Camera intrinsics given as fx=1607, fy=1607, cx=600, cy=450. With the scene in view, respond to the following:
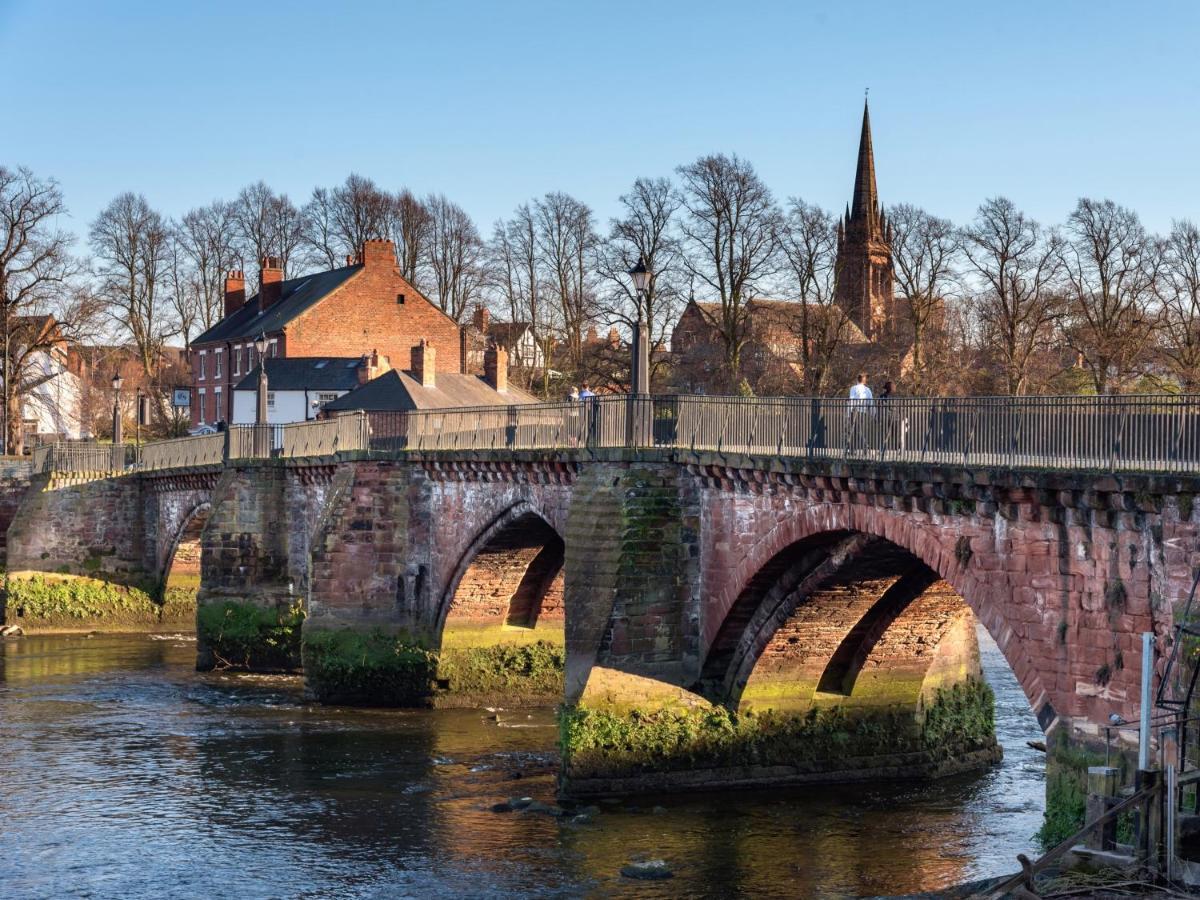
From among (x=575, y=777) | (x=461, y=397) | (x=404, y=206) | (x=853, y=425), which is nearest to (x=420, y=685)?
(x=575, y=777)

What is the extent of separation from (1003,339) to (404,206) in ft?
117

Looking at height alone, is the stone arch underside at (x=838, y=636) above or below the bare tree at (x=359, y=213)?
below

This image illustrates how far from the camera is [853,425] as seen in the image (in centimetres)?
2147

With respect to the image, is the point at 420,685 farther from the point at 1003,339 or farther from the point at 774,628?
the point at 1003,339

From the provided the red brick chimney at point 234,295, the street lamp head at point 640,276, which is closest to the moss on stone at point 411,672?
the street lamp head at point 640,276

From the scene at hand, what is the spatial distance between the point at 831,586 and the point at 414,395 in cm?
2774

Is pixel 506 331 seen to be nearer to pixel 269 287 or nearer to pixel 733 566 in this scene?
pixel 269 287

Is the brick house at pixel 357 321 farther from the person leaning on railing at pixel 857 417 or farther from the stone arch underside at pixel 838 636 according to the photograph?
the person leaning on railing at pixel 857 417

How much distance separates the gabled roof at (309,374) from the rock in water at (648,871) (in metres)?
42.5

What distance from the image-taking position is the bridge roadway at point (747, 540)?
55.8 feet

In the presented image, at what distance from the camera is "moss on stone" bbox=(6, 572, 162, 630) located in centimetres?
4962

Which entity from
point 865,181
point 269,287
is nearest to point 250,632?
point 269,287

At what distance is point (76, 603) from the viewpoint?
166 ft

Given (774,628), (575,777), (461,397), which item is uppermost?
(461,397)
